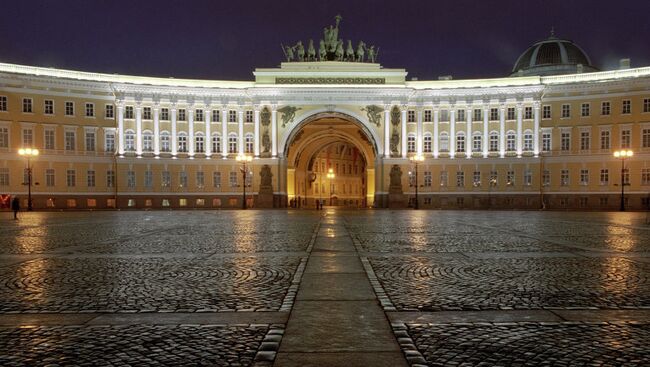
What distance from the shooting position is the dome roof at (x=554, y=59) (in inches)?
3068

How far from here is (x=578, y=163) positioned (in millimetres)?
66750

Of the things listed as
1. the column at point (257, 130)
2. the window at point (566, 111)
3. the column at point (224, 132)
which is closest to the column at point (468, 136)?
the window at point (566, 111)

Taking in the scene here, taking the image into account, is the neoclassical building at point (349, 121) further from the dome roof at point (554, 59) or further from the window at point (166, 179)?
the dome roof at point (554, 59)

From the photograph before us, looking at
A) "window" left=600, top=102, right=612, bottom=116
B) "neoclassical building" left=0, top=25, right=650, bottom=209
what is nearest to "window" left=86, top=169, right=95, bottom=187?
"neoclassical building" left=0, top=25, right=650, bottom=209

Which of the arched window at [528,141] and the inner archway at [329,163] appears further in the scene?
the inner archway at [329,163]

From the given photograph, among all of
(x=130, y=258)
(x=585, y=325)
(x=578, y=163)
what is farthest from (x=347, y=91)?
(x=585, y=325)

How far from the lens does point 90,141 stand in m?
66.1

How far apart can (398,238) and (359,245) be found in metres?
3.26

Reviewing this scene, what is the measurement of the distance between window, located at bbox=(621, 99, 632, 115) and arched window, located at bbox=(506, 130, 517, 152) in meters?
11.9

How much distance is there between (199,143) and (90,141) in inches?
488

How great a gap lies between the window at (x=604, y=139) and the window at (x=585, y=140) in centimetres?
128

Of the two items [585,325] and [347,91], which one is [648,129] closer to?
[347,91]

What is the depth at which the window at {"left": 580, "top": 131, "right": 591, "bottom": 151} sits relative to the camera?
66250mm

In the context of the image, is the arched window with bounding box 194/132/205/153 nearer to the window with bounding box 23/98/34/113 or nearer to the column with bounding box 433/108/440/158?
the window with bounding box 23/98/34/113
